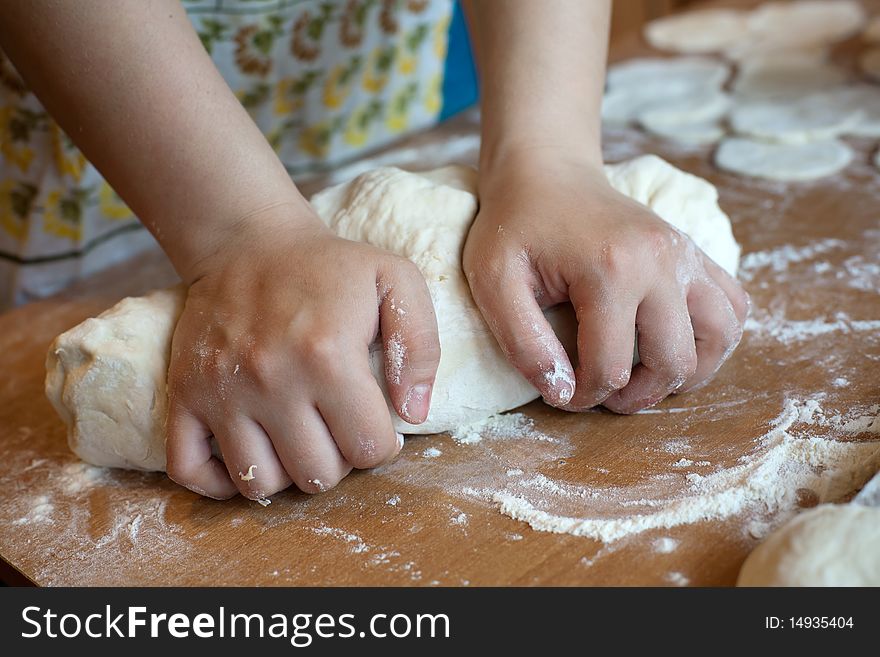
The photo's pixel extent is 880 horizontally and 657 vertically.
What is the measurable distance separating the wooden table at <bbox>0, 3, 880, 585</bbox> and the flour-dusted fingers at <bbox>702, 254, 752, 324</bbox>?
89 mm

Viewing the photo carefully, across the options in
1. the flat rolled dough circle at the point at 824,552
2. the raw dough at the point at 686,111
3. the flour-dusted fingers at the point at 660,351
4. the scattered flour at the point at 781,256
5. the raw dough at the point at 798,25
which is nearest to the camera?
the flat rolled dough circle at the point at 824,552

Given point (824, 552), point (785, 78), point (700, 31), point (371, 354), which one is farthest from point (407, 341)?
point (700, 31)

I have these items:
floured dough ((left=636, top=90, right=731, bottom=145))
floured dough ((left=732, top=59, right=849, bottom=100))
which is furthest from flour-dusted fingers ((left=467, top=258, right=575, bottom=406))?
floured dough ((left=732, top=59, right=849, bottom=100))

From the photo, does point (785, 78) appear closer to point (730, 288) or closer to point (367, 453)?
point (730, 288)

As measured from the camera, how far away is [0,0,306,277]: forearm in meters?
0.94

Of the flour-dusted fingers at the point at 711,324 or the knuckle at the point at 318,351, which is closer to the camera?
the knuckle at the point at 318,351

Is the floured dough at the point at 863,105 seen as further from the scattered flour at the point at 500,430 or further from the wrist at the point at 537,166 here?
the scattered flour at the point at 500,430

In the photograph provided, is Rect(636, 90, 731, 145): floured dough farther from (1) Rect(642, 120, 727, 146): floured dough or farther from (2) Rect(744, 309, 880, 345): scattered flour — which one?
(2) Rect(744, 309, 880, 345): scattered flour

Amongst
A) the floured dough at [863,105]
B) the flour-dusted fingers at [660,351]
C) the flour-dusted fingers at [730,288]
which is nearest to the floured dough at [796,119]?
the floured dough at [863,105]

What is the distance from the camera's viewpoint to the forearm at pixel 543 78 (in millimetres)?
1110

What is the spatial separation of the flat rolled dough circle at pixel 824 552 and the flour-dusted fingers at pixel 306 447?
0.39m

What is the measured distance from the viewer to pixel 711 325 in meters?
0.98
